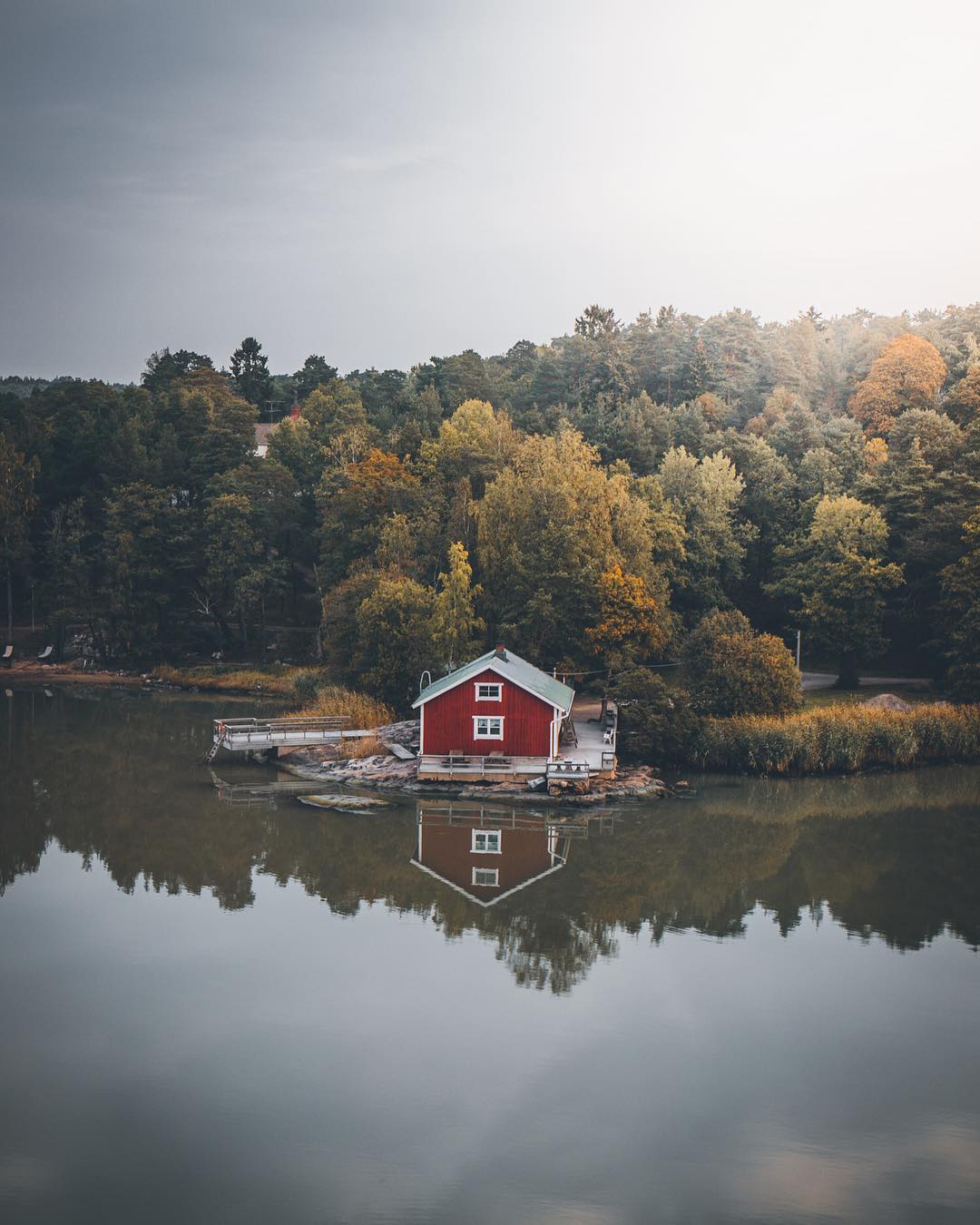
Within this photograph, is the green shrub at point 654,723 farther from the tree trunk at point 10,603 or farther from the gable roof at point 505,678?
the tree trunk at point 10,603

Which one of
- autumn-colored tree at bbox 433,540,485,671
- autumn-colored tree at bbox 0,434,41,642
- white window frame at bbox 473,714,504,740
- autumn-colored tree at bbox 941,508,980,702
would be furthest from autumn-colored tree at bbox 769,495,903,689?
autumn-colored tree at bbox 0,434,41,642

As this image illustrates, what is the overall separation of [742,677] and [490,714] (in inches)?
367

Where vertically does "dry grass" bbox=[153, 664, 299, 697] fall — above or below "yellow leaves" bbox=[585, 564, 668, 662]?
below

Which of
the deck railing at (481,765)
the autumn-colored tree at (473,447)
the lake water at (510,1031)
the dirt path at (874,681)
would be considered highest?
the autumn-colored tree at (473,447)

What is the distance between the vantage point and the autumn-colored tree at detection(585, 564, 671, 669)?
43.1 metres

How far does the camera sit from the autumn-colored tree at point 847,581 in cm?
4794

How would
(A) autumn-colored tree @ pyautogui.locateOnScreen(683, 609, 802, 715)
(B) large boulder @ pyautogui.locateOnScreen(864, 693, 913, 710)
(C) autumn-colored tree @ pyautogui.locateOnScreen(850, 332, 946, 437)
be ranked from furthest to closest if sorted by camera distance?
(C) autumn-colored tree @ pyautogui.locateOnScreen(850, 332, 946, 437), (B) large boulder @ pyautogui.locateOnScreen(864, 693, 913, 710), (A) autumn-colored tree @ pyautogui.locateOnScreen(683, 609, 802, 715)

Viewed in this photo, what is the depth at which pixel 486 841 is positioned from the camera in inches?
1174

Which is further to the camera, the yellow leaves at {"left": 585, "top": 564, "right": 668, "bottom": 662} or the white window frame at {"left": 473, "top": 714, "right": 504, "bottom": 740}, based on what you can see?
the yellow leaves at {"left": 585, "top": 564, "right": 668, "bottom": 662}

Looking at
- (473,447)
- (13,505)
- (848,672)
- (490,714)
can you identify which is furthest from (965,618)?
(13,505)

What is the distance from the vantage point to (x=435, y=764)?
3516 centimetres

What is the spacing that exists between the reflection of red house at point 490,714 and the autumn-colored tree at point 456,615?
7.64 metres

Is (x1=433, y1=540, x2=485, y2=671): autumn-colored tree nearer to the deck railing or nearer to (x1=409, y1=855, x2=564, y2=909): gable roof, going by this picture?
the deck railing

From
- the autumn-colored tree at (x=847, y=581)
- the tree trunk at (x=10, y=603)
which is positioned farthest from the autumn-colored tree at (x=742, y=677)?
the tree trunk at (x=10, y=603)
